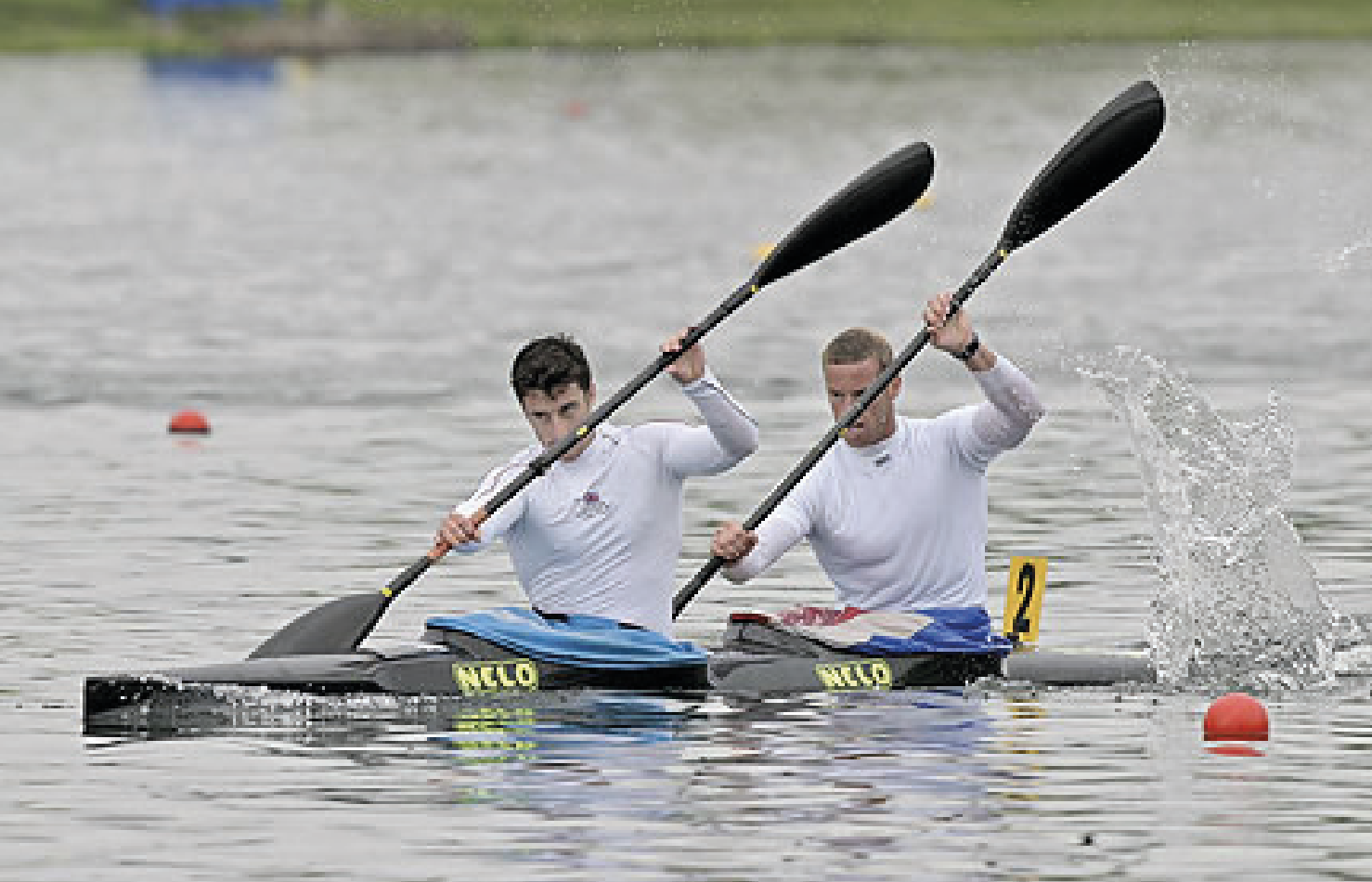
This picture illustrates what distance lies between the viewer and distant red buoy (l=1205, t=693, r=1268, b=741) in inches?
589

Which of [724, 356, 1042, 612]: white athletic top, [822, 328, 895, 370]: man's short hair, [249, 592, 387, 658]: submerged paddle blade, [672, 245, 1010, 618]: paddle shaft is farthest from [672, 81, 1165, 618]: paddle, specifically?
[249, 592, 387, 658]: submerged paddle blade

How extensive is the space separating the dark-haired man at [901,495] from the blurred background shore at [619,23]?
89.1 metres

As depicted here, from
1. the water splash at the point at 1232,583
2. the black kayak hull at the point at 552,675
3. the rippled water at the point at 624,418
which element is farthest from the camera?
the water splash at the point at 1232,583

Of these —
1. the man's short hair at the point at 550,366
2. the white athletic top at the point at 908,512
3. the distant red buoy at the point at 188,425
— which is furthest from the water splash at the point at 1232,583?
the distant red buoy at the point at 188,425

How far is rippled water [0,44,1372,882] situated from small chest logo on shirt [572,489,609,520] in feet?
2.49

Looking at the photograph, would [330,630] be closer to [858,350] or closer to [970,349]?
[858,350]

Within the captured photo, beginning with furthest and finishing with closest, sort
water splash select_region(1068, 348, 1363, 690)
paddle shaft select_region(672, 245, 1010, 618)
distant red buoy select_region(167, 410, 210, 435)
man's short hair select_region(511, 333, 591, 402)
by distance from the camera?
distant red buoy select_region(167, 410, 210, 435) < water splash select_region(1068, 348, 1363, 690) < paddle shaft select_region(672, 245, 1010, 618) < man's short hair select_region(511, 333, 591, 402)

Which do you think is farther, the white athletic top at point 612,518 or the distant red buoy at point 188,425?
the distant red buoy at point 188,425

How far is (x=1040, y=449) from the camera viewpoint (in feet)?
85.3

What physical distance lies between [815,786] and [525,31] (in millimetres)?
100841

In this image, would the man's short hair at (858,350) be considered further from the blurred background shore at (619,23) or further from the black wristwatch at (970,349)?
the blurred background shore at (619,23)

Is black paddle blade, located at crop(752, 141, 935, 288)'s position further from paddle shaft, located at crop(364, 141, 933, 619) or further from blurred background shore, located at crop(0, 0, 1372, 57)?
blurred background shore, located at crop(0, 0, 1372, 57)

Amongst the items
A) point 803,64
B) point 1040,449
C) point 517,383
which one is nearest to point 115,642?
point 517,383

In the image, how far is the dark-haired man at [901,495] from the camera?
16.0 m
